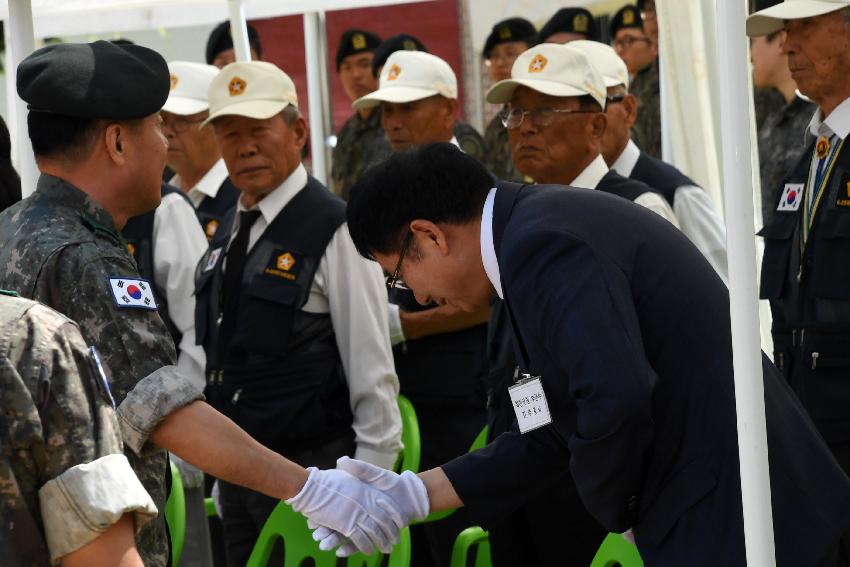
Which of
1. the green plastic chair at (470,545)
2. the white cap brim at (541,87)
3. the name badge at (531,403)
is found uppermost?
the white cap brim at (541,87)

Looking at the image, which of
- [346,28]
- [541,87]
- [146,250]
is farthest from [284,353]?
[346,28]

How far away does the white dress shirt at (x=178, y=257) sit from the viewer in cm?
439

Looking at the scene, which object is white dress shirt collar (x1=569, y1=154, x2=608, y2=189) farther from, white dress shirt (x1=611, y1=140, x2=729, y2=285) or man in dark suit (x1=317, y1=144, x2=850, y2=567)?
man in dark suit (x1=317, y1=144, x2=850, y2=567)

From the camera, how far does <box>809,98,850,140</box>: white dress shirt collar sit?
371cm

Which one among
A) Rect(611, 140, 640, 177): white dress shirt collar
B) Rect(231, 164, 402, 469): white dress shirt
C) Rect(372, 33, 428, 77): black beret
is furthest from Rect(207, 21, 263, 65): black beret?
Rect(231, 164, 402, 469): white dress shirt

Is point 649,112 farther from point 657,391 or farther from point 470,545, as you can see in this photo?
point 657,391

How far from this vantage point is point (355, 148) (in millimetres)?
6488

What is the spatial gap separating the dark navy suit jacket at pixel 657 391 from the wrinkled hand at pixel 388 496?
1.92 feet

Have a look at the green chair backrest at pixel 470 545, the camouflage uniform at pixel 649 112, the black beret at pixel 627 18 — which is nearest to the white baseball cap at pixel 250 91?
the green chair backrest at pixel 470 545

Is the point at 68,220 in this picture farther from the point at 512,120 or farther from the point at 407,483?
the point at 512,120

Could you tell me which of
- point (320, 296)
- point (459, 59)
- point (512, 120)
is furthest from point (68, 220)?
point (459, 59)

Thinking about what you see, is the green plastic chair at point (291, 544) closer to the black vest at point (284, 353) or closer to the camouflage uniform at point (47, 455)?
the black vest at point (284, 353)

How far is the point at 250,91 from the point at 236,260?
63cm

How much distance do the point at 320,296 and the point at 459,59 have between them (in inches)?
196
